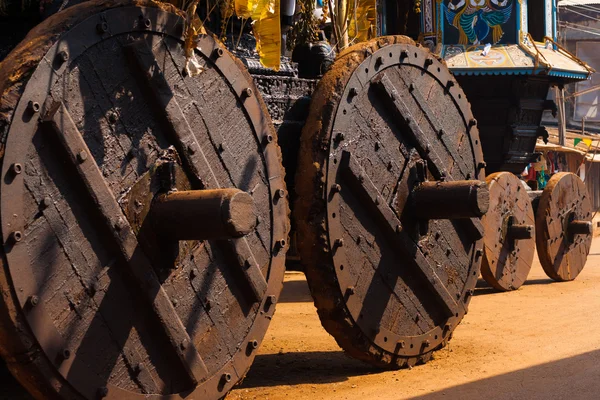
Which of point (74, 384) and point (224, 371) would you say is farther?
point (224, 371)

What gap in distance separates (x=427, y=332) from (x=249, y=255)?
5.52ft

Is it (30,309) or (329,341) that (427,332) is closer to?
(329,341)

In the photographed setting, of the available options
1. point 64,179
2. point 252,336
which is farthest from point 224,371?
point 64,179

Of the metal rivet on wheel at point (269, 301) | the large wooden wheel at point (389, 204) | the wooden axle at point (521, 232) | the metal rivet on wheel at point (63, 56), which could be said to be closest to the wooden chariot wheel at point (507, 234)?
the wooden axle at point (521, 232)

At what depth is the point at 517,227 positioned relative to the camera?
370 inches

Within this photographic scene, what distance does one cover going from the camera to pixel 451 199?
559cm

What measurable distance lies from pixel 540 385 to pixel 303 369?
134 cm

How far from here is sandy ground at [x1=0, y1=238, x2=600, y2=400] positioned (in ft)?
16.5

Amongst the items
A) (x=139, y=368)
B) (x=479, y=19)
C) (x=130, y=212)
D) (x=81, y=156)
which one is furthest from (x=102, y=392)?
(x=479, y=19)

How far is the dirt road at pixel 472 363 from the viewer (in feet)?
16.5

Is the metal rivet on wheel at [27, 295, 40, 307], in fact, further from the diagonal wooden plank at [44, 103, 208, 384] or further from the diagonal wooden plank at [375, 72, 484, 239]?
the diagonal wooden plank at [375, 72, 484, 239]

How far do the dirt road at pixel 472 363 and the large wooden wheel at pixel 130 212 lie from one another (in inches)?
29.0

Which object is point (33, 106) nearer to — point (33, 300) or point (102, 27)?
point (102, 27)

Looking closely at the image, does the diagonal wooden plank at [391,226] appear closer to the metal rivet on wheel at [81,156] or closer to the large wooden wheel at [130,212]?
the large wooden wheel at [130,212]
